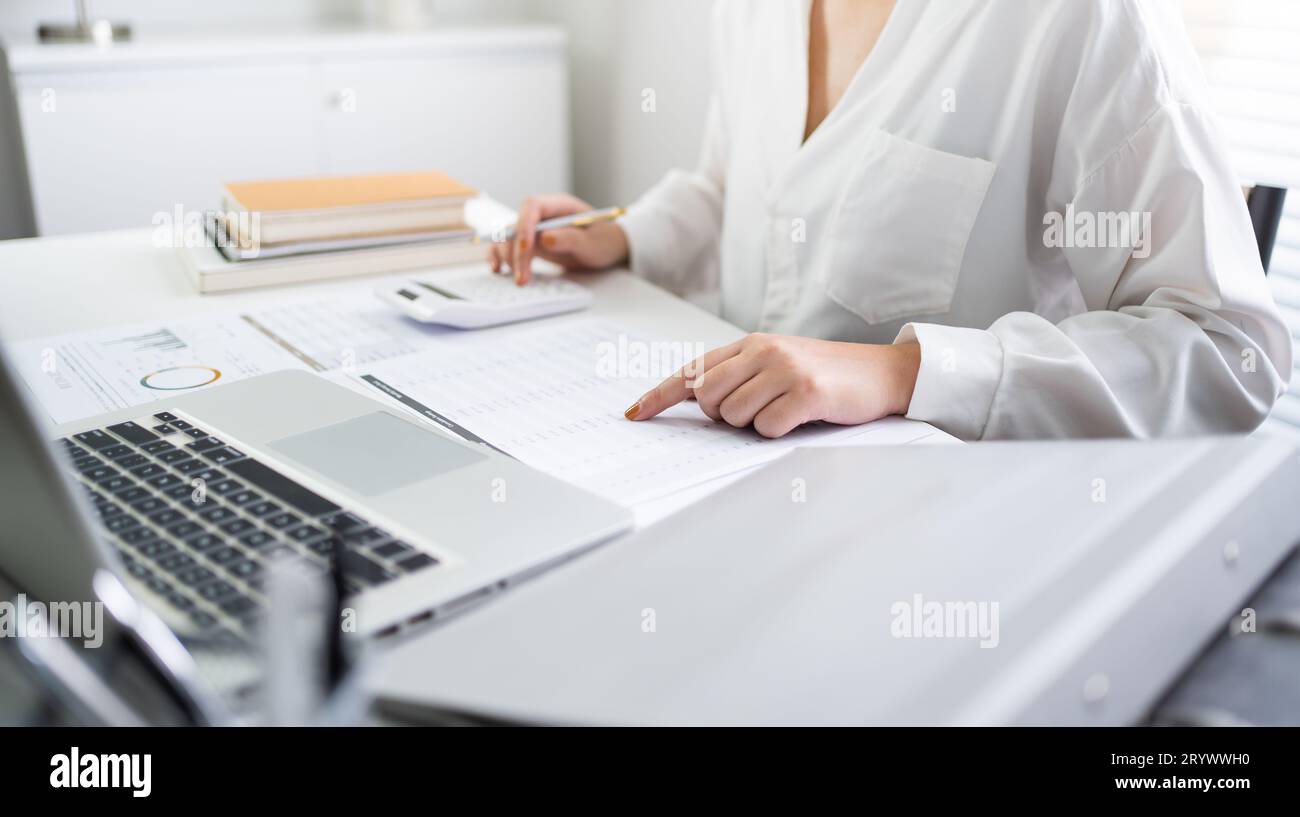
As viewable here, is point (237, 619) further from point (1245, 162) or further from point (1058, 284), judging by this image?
point (1245, 162)

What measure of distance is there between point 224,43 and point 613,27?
3.24 ft

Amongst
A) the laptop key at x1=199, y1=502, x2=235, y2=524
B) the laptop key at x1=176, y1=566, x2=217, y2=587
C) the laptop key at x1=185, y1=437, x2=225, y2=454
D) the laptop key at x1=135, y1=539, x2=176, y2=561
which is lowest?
the laptop key at x1=176, y1=566, x2=217, y2=587

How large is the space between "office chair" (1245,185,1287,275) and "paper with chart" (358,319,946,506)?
46 cm

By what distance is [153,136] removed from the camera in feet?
7.23

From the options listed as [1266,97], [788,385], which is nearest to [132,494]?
[788,385]

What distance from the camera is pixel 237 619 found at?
0.52 meters

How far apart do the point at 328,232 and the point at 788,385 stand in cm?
66

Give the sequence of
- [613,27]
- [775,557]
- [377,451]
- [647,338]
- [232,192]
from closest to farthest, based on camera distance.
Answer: [775,557], [377,451], [647,338], [232,192], [613,27]

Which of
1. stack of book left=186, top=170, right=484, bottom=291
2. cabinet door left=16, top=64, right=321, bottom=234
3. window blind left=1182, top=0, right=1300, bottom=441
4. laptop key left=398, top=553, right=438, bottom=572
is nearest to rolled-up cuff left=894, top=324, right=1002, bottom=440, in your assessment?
laptop key left=398, top=553, right=438, bottom=572

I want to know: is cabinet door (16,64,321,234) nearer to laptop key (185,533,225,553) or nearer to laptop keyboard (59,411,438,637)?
laptop keyboard (59,411,438,637)

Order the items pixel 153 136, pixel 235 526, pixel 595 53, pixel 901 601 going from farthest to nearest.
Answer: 1. pixel 595 53
2. pixel 153 136
3. pixel 235 526
4. pixel 901 601

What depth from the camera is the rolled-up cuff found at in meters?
0.84

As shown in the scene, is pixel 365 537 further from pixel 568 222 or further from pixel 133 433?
pixel 568 222
